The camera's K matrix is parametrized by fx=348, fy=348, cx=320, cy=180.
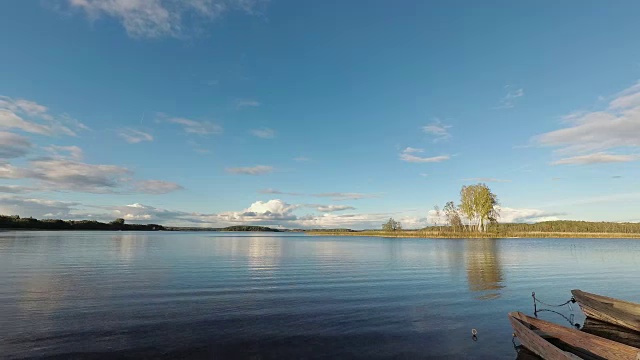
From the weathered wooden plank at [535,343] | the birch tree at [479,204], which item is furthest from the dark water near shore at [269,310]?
the birch tree at [479,204]

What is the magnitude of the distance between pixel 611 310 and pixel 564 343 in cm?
729

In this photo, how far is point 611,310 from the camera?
18156 mm

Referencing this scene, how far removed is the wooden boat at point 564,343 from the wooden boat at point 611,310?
668 centimetres

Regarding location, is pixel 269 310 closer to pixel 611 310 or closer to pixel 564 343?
pixel 564 343

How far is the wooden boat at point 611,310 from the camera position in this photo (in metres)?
17.3

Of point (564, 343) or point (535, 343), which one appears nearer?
point (535, 343)

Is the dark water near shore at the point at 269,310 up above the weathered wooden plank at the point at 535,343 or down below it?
below

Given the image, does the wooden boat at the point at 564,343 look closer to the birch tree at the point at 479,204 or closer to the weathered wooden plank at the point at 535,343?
the weathered wooden plank at the point at 535,343

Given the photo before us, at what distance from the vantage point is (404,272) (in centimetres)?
3788

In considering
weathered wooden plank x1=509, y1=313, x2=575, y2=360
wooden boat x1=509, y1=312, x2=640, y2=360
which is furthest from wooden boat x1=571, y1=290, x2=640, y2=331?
weathered wooden plank x1=509, y1=313, x2=575, y2=360

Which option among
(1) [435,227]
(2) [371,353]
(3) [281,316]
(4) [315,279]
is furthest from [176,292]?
(1) [435,227]

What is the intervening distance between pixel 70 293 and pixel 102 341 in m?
12.7

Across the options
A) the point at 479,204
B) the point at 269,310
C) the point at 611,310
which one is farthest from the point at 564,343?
the point at 479,204

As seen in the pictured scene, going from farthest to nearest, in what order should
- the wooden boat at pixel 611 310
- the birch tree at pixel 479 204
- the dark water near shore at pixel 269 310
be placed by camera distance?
the birch tree at pixel 479 204 → the wooden boat at pixel 611 310 → the dark water near shore at pixel 269 310
